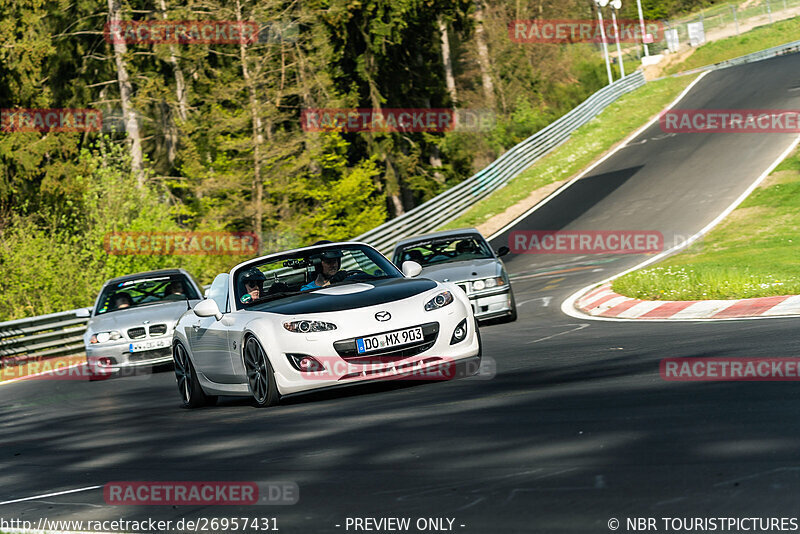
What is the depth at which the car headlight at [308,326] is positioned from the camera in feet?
30.3

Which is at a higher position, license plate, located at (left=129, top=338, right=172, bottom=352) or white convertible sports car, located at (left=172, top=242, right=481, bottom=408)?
white convertible sports car, located at (left=172, top=242, right=481, bottom=408)

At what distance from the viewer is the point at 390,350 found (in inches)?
365

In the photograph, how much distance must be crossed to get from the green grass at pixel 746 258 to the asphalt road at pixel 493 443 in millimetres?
1979

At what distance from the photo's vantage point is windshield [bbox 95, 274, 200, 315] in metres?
18.4

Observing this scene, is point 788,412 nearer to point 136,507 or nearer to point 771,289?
point 136,507

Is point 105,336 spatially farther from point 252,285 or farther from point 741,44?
point 741,44

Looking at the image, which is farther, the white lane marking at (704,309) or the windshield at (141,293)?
the windshield at (141,293)

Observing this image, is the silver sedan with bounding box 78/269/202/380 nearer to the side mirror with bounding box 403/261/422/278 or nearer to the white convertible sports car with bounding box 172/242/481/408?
the white convertible sports car with bounding box 172/242/481/408

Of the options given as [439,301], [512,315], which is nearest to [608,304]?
[512,315]

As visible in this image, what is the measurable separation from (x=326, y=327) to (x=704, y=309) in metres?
6.86

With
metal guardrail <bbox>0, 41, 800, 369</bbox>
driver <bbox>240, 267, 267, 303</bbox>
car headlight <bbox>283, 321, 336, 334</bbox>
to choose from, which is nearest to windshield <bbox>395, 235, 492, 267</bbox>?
driver <bbox>240, 267, 267, 303</bbox>

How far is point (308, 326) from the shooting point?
9.30 metres

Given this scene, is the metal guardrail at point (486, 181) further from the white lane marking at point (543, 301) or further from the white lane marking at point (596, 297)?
the white lane marking at point (596, 297)

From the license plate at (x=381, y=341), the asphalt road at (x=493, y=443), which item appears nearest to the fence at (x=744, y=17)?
the asphalt road at (x=493, y=443)
